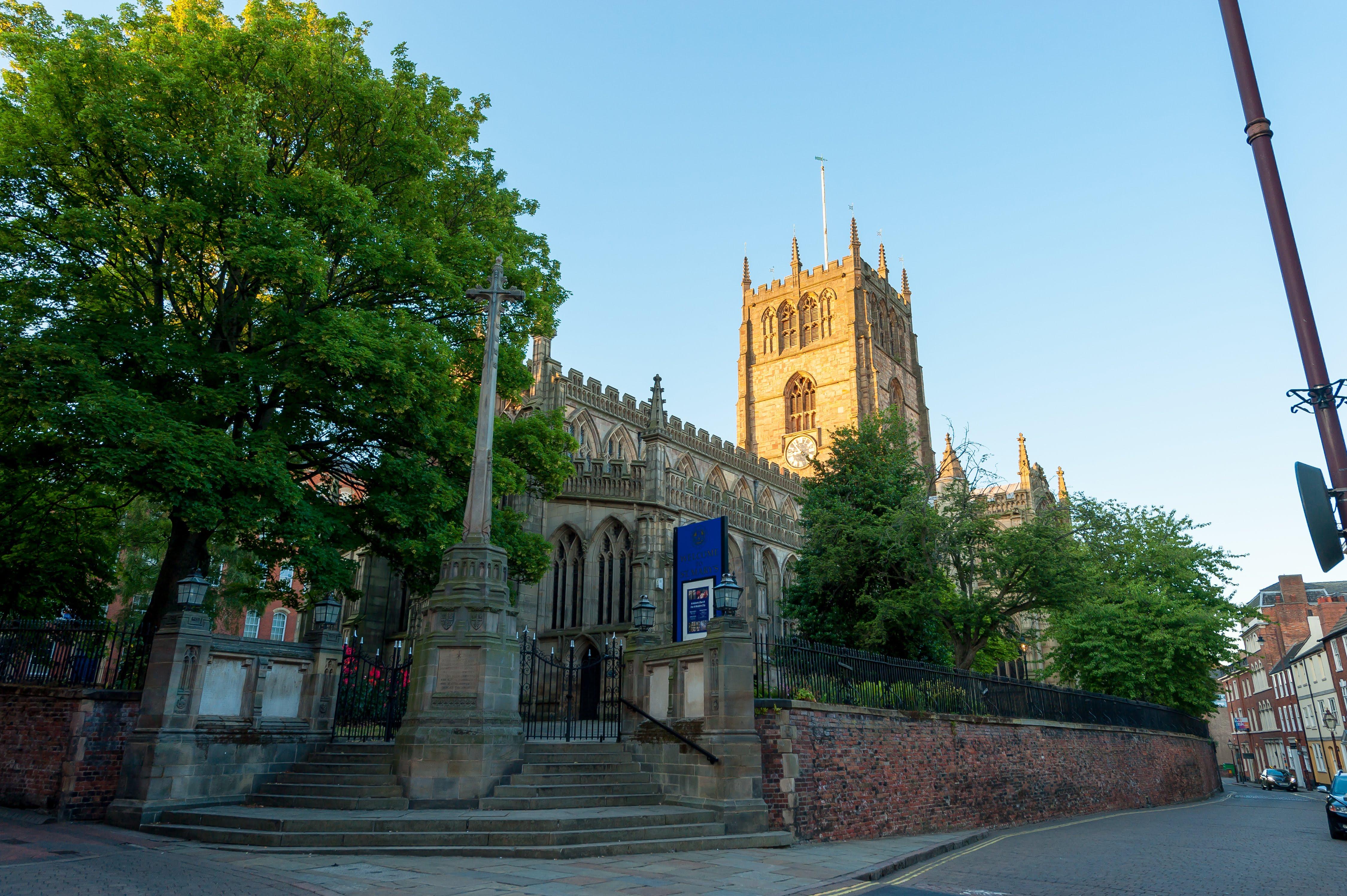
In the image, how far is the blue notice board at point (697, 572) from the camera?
1712cm

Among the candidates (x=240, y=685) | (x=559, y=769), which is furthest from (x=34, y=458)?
(x=559, y=769)

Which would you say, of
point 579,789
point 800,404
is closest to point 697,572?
point 579,789

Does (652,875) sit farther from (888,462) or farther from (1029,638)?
(1029,638)

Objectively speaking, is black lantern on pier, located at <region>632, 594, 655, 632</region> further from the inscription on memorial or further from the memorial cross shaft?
the inscription on memorial

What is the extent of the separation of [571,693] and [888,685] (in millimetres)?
6294

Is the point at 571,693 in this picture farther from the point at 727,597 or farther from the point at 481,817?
the point at 481,817

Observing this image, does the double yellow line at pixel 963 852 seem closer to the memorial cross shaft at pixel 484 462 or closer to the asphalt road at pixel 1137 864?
the asphalt road at pixel 1137 864

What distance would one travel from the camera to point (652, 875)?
8852 mm


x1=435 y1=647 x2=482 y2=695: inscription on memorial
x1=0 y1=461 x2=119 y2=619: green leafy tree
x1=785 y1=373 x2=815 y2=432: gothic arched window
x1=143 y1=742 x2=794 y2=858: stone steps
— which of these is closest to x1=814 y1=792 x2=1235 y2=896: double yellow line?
x1=143 y1=742 x2=794 y2=858: stone steps

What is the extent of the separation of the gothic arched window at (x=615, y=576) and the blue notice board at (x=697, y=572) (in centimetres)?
1100

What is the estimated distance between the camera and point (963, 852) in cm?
1316

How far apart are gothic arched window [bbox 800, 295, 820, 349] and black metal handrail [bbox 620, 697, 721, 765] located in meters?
56.1

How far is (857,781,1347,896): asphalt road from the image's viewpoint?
9.05 metres

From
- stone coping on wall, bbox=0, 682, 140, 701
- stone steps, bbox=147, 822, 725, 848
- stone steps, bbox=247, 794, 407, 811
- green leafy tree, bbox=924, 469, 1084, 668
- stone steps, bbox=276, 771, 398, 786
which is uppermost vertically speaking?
green leafy tree, bbox=924, 469, 1084, 668
